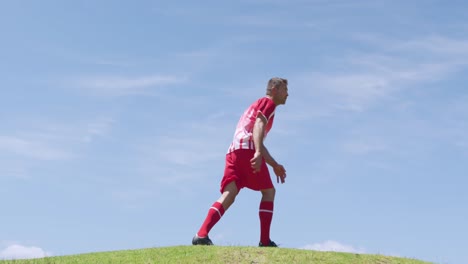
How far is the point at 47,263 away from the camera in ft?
39.8

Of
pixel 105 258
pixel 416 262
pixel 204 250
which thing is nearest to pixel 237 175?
pixel 204 250

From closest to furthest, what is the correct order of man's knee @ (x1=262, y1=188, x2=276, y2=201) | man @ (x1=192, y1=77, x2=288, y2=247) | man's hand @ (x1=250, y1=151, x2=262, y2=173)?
1. man's hand @ (x1=250, y1=151, x2=262, y2=173)
2. man @ (x1=192, y1=77, x2=288, y2=247)
3. man's knee @ (x1=262, y1=188, x2=276, y2=201)

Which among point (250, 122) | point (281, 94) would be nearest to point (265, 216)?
point (250, 122)

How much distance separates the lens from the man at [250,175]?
1233 cm

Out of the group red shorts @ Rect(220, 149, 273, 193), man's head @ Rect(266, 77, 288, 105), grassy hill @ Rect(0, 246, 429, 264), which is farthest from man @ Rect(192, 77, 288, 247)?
grassy hill @ Rect(0, 246, 429, 264)

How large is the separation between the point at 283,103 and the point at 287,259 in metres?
3.04

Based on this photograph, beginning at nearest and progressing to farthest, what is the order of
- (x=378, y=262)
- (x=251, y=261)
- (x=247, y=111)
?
1. (x=251, y=261)
2. (x=378, y=262)
3. (x=247, y=111)

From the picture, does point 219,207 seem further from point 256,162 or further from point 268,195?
point 256,162

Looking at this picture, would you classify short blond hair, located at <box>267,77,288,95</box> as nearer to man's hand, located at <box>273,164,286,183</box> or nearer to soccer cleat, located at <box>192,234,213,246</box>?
man's hand, located at <box>273,164,286,183</box>

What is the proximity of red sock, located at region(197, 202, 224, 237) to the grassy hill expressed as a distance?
0.42m

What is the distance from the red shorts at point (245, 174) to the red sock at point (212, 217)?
14.8 inches

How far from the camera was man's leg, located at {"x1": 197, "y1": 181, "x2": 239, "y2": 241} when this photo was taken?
40.5ft

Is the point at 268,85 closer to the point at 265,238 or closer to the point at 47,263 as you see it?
the point at 265,238

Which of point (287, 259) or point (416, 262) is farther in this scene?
point (416, 262)
